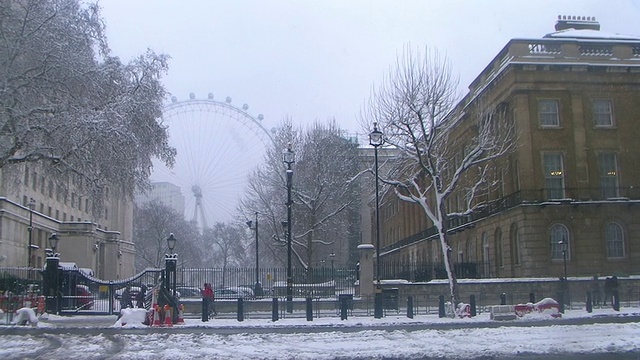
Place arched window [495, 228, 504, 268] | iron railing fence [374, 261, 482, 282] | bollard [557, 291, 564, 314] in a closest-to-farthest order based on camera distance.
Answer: bollard [557, 291, 564, 314], iron railing fence [374, 261, 482, 282], arched window [495, 228, 504, 268]

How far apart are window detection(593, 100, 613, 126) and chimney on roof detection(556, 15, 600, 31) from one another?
10.5 meters

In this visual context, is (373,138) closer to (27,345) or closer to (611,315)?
(611,315)

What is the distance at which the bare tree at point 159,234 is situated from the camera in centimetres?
10125

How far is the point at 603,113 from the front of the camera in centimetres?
5075

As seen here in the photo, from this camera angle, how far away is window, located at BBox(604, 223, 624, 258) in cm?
4819

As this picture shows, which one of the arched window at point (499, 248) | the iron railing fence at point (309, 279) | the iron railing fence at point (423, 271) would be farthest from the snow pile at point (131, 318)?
the arched window at point (499, 248)

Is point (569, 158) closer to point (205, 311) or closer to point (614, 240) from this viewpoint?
point (614, 240)

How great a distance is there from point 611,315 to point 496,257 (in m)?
24.1

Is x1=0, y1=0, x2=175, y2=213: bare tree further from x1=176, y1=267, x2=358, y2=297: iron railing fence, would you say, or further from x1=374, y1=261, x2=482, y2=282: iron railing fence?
x1=374, y1=261, x2=482, y2=282: iron railing fence

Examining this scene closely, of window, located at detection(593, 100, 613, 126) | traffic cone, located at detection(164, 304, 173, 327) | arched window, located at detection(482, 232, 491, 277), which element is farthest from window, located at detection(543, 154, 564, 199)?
traffic cone, located at detection(164, 304, 173, 327)

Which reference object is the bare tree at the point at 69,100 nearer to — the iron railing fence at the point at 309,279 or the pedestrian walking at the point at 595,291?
the iron railing fence at the point at 309,279

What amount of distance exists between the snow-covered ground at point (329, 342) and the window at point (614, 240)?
23529 mm

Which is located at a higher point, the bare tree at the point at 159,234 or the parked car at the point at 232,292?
the bare tree at the point at 159,234

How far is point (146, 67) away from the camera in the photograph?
1198 inches
